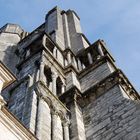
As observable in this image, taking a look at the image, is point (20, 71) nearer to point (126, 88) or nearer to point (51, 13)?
point (126, 88)

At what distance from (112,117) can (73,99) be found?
2.42 m

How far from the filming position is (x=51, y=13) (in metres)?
32.1

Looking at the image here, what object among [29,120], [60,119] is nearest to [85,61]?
[60,119]

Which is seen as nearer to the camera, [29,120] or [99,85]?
[29,120]

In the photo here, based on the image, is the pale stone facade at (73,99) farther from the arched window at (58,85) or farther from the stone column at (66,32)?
the stone column at (66,32)

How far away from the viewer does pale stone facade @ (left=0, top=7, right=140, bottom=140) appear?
11420 millimetres

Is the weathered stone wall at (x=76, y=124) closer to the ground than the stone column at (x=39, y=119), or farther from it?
closer to the ground

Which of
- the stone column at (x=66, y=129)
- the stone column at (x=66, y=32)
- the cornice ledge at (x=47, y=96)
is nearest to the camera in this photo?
the stone column at (x=66, y=129)

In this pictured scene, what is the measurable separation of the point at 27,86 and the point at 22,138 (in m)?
7.28

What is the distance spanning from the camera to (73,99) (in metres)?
14.1

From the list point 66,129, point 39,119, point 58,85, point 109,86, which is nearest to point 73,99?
point 109,86

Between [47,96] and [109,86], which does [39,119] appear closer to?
[47,96]

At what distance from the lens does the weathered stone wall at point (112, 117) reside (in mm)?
10961

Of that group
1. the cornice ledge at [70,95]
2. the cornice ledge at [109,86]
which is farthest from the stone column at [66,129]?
the cornice ledge at [109,86]
